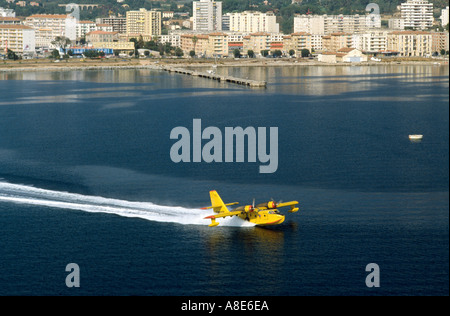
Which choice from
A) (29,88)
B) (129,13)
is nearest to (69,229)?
(29,88)

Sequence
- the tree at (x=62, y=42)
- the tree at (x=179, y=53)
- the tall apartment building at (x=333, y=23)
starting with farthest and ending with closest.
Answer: the tall apartment building at (x=333, y=23) < the tree at (x=62, y=42) < the tree at (x=179, y=53)

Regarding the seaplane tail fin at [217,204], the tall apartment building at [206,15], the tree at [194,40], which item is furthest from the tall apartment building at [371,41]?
the seaplane tail fin at [217,204]

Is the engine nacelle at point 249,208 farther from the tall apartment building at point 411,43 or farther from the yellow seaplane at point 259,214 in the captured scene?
the tall apartment building at point 411,43

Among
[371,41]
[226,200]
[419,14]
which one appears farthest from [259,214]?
[419,14]

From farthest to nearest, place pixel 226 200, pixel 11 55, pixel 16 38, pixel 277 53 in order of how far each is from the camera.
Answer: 1. pixel 277 53
2. pixel 16 38
3. pixel 11 55
4. pixel 226 200

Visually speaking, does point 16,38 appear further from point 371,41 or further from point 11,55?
point 371,41

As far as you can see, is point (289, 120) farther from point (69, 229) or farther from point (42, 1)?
point (42, 1)
